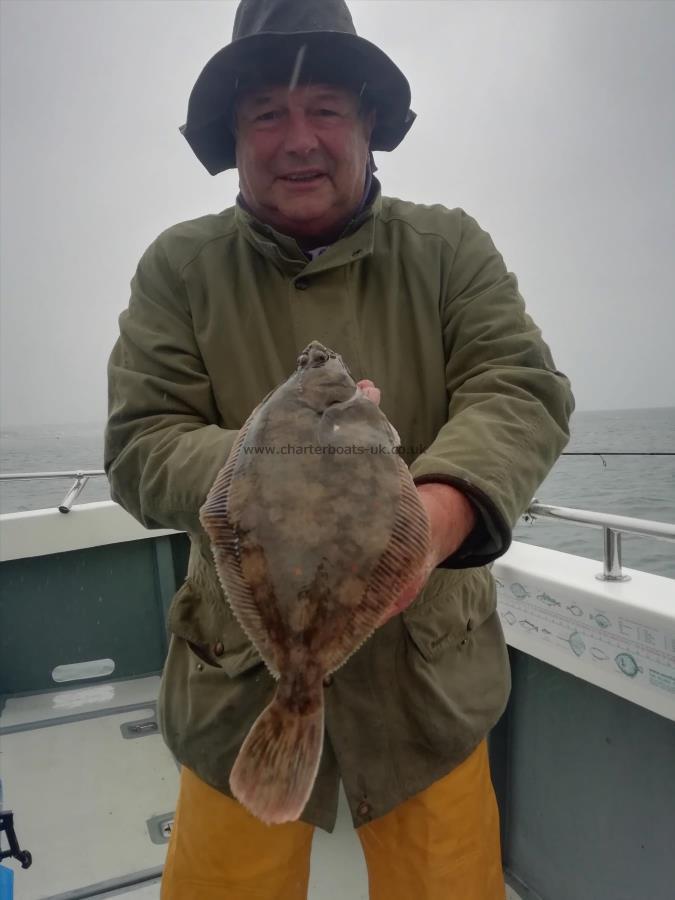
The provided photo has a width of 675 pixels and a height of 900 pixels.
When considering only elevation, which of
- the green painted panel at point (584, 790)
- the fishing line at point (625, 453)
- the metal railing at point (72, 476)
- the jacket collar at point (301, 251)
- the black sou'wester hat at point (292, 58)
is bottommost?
the green painted panel at point (584, 790)

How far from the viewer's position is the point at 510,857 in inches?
138

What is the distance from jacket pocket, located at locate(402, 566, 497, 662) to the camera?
2127mm

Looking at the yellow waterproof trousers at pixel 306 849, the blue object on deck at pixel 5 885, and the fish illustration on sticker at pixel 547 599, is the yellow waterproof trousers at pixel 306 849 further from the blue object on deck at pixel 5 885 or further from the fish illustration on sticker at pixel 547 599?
the fish illustration on sticker at pixel 547 599

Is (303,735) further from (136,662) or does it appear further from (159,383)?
(136,662)

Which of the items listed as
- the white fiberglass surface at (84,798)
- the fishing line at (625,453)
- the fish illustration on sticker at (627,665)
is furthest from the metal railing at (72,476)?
the fish illustration on sticker at (627,665)

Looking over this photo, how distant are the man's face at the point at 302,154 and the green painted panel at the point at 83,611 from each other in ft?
13.6

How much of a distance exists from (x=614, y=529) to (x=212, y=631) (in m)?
1.91

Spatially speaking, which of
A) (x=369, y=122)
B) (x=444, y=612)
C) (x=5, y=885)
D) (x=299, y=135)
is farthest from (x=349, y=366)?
(x=5, y=885)

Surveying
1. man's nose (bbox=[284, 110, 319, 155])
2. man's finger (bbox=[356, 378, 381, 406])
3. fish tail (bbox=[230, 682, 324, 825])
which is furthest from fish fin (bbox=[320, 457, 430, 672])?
man's nose (bbox=[284, 110, 319, 155])

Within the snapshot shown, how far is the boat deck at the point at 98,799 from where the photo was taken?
3574 millimetres

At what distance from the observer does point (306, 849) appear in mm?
2328

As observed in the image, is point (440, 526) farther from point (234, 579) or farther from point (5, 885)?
point (5, 885)

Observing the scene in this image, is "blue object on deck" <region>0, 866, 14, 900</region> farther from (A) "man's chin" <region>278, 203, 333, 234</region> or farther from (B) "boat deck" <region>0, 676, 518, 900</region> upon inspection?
(A) "man's chin" <region>278, 203, 333, 234</region>

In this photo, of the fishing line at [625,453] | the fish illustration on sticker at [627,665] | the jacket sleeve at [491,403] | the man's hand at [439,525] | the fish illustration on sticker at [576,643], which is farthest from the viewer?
the fishing line at [625,453]
